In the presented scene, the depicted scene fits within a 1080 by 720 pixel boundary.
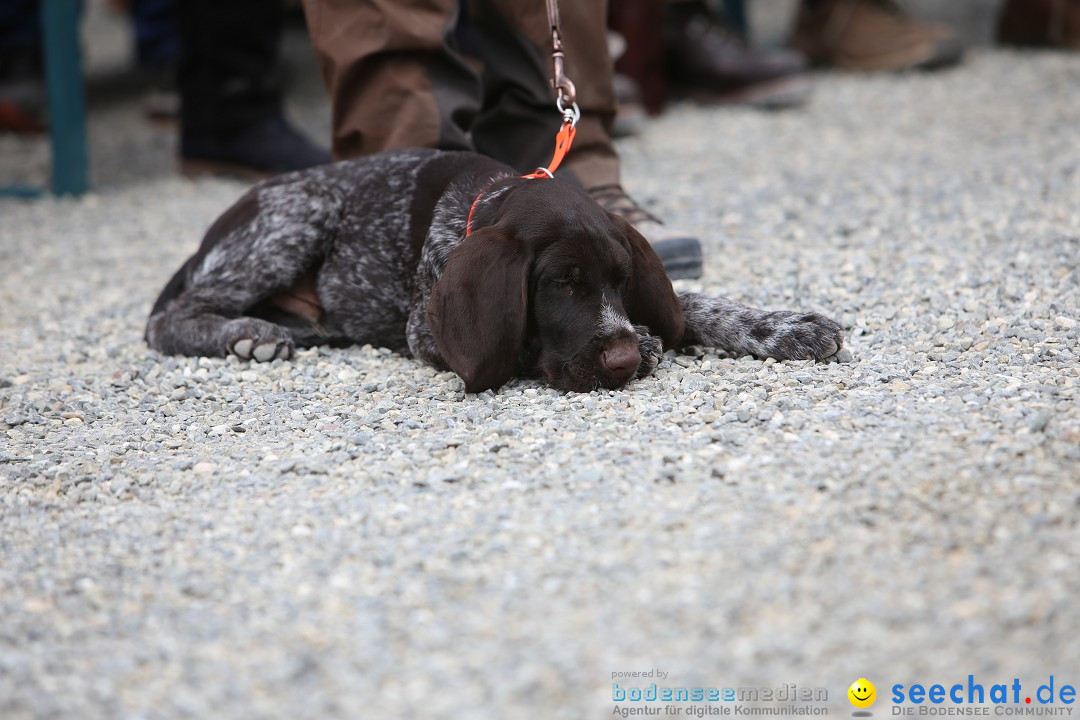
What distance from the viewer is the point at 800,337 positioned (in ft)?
10.2

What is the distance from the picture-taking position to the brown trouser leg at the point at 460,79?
4.05 m

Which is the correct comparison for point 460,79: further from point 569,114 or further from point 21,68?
point 21,68

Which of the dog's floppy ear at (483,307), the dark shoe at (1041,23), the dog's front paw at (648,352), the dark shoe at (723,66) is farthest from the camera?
the dark shoe at (1041,23)

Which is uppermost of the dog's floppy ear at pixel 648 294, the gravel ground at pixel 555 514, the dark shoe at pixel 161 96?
the dog's floppy ear at pixel 648 294

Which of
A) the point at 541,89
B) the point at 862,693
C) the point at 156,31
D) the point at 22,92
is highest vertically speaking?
the point at 541,89

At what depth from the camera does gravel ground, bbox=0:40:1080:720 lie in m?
1.85

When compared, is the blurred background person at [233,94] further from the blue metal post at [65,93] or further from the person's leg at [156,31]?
the person's leg at [156,31]

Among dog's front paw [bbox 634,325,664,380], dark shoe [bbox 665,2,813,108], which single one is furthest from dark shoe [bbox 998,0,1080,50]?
dog's front paw [bbox 634,325,664,380]

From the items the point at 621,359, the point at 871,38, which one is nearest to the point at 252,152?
the point at 621,359

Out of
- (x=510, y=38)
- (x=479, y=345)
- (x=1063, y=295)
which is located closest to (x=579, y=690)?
(x=479, y=345)

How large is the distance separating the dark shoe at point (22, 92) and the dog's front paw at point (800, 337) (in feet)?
18.8

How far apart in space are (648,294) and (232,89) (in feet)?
11.6

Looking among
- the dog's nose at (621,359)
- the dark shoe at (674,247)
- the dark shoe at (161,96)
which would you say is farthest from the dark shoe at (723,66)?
the dog's nose at (621,359)

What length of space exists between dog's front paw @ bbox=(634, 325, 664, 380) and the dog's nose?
0.14 m
